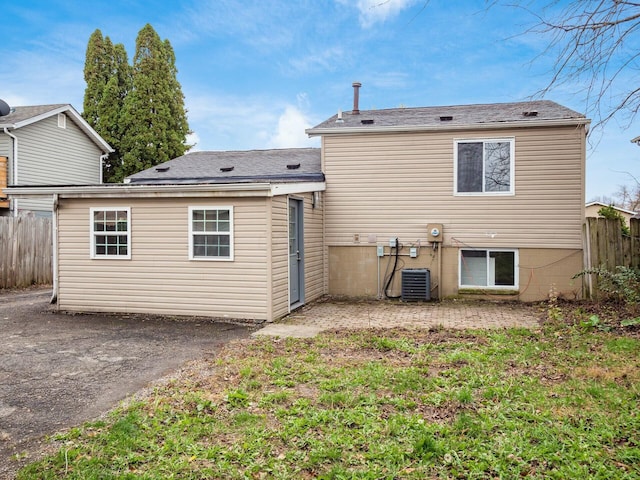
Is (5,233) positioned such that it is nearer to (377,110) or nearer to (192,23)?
(192,23)

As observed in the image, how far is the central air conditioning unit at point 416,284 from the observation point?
428 inches

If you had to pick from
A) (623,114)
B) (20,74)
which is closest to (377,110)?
(623,114)

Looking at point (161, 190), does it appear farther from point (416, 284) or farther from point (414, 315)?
point (416, 284)

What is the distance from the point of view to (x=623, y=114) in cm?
515

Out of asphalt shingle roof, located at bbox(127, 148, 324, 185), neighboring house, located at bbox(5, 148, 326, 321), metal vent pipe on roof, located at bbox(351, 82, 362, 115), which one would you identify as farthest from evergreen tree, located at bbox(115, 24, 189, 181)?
neighboring house, located at bbox(5, 148, 326, 321)

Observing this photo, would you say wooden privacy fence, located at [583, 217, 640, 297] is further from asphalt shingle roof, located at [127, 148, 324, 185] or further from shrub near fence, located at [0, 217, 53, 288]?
shrub near fence, located at [0, 217, 53, 288]

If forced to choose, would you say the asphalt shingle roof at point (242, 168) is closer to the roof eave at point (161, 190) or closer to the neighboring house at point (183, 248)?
the neighboring house at point (183, 248)

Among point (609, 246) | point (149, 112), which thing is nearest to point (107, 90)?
point (149, 112)

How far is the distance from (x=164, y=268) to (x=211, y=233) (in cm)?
118

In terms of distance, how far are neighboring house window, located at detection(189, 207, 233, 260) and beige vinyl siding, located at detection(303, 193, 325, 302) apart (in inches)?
84.9

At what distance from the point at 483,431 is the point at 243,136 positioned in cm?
1971

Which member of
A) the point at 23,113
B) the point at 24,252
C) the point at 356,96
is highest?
the point at 23,113

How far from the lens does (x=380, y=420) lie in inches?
159

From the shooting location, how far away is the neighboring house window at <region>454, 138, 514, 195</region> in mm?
10766
